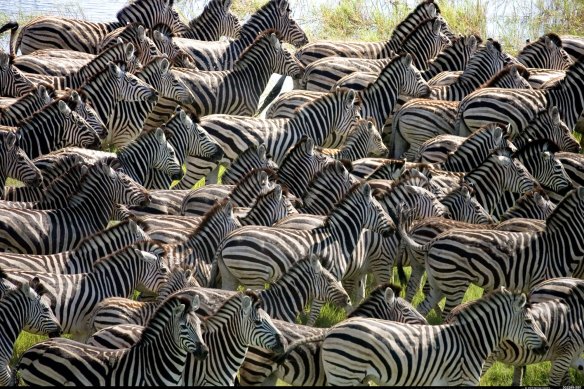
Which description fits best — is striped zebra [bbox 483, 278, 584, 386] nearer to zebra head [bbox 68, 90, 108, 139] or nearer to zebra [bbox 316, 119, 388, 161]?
zebra [bbox 316, 119, 388, 161]

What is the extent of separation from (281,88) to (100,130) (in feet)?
18.1

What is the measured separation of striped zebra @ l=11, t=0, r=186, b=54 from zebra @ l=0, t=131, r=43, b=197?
222 inches

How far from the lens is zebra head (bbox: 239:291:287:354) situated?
10.4m

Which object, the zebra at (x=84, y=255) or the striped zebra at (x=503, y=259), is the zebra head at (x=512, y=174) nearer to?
the striped zebra at (x=503, y=259)

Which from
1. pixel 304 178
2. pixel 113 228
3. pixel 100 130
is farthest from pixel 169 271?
pixel 100 130

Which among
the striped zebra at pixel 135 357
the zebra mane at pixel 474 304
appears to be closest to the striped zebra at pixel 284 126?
the zebra mane at pixel 474 304

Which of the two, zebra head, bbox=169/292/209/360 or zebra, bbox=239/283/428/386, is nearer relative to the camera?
zebra head, bbox=169/292/209/360

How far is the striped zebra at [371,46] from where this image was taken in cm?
2089

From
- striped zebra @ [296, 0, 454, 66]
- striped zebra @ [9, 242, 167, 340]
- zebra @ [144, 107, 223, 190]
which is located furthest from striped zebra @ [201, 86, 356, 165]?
striped zebra @ [9, 242, 167, 340]

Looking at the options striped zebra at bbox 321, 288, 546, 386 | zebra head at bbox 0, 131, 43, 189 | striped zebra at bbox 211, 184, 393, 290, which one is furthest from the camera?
zebra head at bbox 0, 131, 43, 189

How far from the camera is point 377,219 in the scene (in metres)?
13.5

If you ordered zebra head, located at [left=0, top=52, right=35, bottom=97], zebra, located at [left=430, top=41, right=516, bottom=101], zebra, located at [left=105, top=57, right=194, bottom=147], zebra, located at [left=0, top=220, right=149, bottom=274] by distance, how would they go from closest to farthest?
zebra, located at [left=0, top=220, right=149, bottom=274]
zebra, located at [left=105, top=57, right=194, bottom=147]
zebra head, located at [left=0, top=52, right=35, bottom=97]
zebra, located at [left=430, top=41, right=516, bottom=101]

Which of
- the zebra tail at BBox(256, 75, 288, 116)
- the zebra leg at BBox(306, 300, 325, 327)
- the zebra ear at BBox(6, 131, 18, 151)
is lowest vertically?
the zebra tail at BBox(256, 75, 288, 116)

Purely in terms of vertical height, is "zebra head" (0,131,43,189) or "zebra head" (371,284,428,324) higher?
"zebra head" (371,284,428,324)
